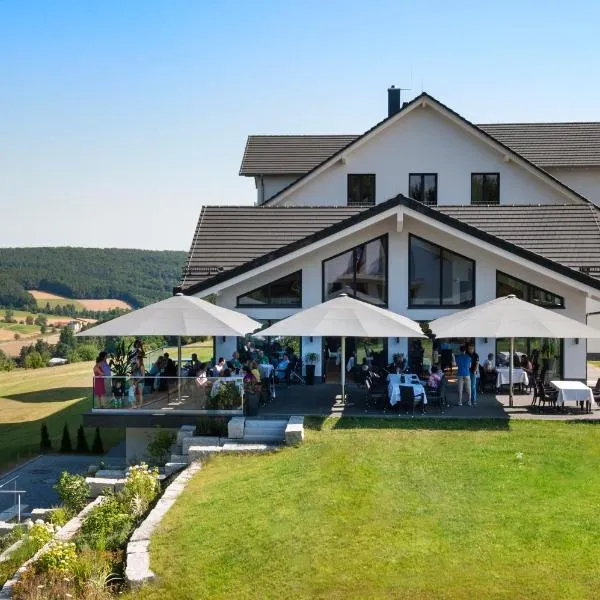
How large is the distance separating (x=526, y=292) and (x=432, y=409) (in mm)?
6212

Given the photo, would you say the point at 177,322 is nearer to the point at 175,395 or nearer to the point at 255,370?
the point at 175,395

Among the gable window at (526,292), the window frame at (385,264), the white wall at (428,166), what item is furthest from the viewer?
the white wall at (428,166)

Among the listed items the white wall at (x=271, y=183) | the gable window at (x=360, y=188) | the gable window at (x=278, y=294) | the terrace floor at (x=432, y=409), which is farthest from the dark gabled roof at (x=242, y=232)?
the white wall at (x=271, y=183)

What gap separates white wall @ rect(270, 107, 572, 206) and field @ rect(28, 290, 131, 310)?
118557 millimetres

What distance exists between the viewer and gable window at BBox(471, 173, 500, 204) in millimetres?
34594

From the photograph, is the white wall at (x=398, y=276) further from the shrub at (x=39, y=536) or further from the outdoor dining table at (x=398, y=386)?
the shrub at (x=39, y=536)

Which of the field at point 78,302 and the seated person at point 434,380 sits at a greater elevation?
the field at point 78,302

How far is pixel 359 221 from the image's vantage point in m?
23.9

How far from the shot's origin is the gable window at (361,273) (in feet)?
81.8

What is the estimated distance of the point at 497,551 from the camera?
1106 centimetres

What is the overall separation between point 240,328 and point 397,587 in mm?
10472

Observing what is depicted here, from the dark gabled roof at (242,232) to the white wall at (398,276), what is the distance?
1.21 m

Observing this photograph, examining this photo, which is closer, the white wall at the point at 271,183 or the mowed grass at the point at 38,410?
the mowed grass at the point at 38,410

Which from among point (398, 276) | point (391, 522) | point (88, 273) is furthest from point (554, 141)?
point (88, 273)
